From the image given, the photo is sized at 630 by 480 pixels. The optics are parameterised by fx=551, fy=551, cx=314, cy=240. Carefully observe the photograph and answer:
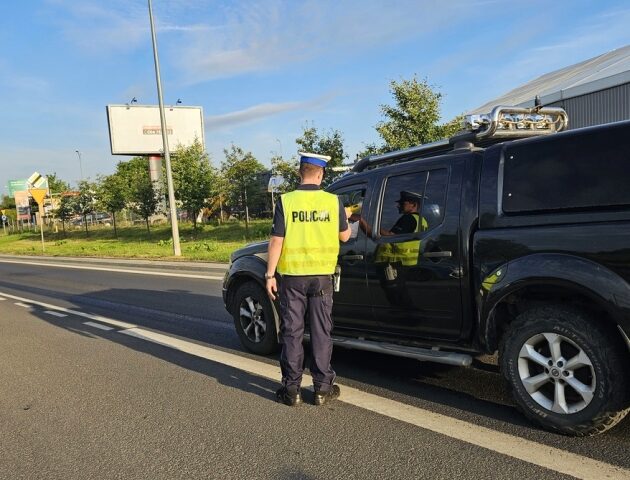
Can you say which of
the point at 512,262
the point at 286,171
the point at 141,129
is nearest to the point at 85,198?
the point at 141,129

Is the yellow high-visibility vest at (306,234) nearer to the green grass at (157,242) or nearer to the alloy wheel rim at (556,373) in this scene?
the alloy wheel rim at (556,373)

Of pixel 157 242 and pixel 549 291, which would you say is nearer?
pixel 549 291

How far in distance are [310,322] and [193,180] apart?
28.1 metres

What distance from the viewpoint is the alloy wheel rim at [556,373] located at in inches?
133

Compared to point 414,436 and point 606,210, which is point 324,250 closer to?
point 414,436

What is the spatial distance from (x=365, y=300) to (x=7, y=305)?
941cm

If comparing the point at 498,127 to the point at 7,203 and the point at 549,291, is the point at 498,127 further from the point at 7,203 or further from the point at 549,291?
the point at 7,203

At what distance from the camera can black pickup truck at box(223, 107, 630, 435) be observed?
3.27 meters

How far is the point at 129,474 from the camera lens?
132 inches

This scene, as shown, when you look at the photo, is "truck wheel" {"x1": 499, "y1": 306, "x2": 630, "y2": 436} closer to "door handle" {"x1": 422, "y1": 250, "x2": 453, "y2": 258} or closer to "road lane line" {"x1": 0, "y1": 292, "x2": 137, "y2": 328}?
"door handle" {"x1": 422, "y1": 250, "x2": 453, "y2": 258}

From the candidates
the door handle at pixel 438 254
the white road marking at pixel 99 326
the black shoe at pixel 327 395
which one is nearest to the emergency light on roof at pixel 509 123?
the door handle at pixel 438 254

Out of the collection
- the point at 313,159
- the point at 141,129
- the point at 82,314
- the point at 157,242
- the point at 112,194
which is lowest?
the point at 157,242

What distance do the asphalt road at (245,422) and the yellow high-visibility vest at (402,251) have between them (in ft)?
3.51

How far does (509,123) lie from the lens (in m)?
4.41
